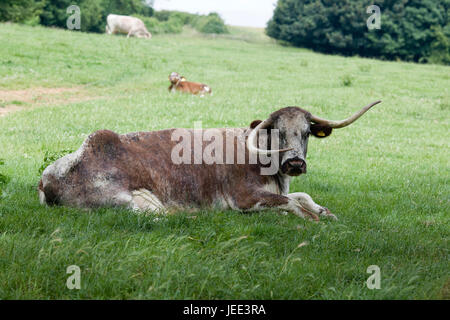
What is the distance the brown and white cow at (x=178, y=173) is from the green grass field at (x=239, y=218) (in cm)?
28

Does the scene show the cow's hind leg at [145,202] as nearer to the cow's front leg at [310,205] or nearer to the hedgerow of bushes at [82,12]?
the cow's front leg at [310,205]

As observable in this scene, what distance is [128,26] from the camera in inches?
1853

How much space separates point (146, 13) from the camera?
3282 inches

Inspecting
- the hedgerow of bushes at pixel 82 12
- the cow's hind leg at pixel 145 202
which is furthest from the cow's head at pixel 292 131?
the hedgerow of bushes at pixel 82 12

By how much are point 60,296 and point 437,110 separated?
19.4 meters

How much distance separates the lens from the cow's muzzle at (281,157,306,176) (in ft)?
24.1

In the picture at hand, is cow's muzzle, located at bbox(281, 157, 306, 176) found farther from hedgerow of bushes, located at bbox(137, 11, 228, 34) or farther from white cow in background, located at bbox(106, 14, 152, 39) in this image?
hedgerow of bushes, located at bbox(137, 11, 228, 34)

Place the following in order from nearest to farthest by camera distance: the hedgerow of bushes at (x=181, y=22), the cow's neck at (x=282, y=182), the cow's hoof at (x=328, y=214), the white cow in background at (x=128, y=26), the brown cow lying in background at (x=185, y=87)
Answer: the cow's hoof at (x=328, y=214) → the cow's neck at (x=282, y=182) → the brown cow lying in background at (x=185, y=87) → the white cow in background at (x=128, y=26) → the hedgerow of bushes at (x=181, y=22)

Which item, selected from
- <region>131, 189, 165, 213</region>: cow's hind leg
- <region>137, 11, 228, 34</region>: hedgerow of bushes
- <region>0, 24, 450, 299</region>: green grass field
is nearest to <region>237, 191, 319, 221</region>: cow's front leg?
<region>0, 24, 450, 299</region>: green grass field

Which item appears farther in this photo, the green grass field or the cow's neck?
the cow's neck

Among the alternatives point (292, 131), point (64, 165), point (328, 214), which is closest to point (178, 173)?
point (64, 165)

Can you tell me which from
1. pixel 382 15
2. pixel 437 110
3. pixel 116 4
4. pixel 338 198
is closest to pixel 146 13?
pixel 116 4

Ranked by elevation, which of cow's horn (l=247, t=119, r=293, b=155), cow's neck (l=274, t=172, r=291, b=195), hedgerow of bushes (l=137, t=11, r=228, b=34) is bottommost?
cow's neck (l=274, t=172, r=291, b=195)

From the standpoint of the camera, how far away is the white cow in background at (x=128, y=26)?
153 ft
